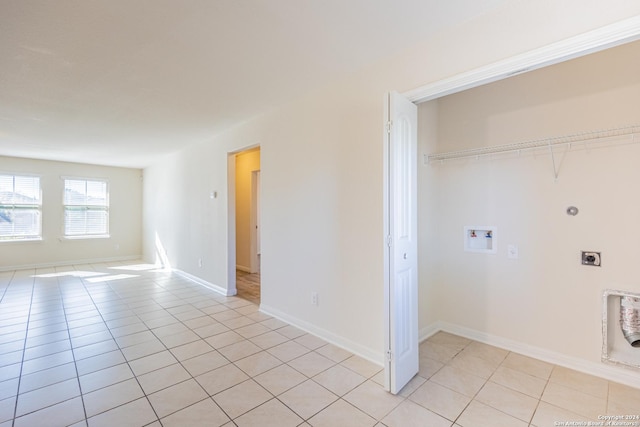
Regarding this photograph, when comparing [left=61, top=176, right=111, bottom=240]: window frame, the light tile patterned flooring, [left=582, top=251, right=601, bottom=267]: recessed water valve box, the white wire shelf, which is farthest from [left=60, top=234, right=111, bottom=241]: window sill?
[left=582, top=251, right=601, bottom=267]: recessed water valve box

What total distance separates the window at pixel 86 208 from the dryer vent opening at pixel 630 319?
376 inches

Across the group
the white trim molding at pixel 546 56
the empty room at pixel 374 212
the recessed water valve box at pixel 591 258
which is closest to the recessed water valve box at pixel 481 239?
the empty room at pixel 374 212

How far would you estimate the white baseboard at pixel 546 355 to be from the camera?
7.20 ft

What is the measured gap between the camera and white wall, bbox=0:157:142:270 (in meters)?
6.53

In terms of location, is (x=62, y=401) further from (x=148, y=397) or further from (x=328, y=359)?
(x=328, y=359)

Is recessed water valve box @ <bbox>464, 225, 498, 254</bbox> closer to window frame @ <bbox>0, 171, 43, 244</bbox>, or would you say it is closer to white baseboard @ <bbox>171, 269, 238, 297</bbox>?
white baseboard @ <bbox>171, 269, 238, 297</bbox>

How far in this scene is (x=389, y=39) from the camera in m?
2.20

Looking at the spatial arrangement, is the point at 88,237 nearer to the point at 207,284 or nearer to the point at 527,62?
the point at 207,284

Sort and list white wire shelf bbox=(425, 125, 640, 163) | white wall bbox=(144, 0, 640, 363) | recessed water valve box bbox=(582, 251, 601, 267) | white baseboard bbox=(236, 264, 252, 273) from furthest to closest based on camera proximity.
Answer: white baseboard bbox=(236, 264, 252, 273) < recessed water valve box bbox=(582, 251, 601, 267) < white wire shelf bbox=(425, 125, 640, 163) < white wall bbox=(144, 0, 640, 363)

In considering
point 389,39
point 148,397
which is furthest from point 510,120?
point 148,397

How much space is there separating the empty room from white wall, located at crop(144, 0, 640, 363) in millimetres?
18

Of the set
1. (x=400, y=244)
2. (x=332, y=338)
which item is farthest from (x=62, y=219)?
(x=400, y=244)

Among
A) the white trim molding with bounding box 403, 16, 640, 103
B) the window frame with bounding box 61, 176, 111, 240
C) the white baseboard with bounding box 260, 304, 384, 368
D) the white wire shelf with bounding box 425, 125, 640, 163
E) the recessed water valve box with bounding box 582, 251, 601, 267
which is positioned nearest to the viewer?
the white trim molding with bounding box 403, 16, 640, 103

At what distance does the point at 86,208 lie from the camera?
24.2 ft
